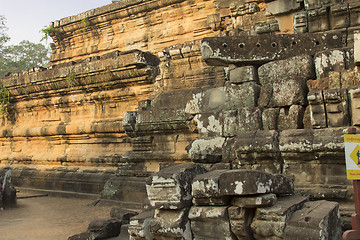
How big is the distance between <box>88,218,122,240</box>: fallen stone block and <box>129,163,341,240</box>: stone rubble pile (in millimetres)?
898

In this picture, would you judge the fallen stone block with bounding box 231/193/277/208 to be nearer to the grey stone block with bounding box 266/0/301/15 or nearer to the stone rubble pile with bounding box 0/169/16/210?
the grey stone block with bounding box 266/0/301/15

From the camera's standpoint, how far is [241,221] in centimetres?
328

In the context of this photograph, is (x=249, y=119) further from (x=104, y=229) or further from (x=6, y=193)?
(x=6, y=193)

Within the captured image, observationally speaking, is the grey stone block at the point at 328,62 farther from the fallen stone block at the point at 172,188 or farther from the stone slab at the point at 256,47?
the fallen stone block at the point at 172,188

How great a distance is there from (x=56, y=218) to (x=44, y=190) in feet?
10.9

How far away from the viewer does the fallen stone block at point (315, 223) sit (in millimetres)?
2885

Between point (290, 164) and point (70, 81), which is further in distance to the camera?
point (70, 81)

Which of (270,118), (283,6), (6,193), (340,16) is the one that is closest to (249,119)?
(270,118)

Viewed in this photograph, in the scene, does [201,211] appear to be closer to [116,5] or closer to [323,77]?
[323,77]

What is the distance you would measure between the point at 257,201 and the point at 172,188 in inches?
35.1

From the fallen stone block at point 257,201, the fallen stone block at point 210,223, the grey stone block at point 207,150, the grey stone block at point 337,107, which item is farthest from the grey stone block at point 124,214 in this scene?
the grey stone block at point 337,107

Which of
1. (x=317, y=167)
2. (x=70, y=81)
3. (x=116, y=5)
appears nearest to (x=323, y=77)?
(x=317, y=167)

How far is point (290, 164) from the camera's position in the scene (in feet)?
14.0

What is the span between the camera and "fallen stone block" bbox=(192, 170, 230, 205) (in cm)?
341
